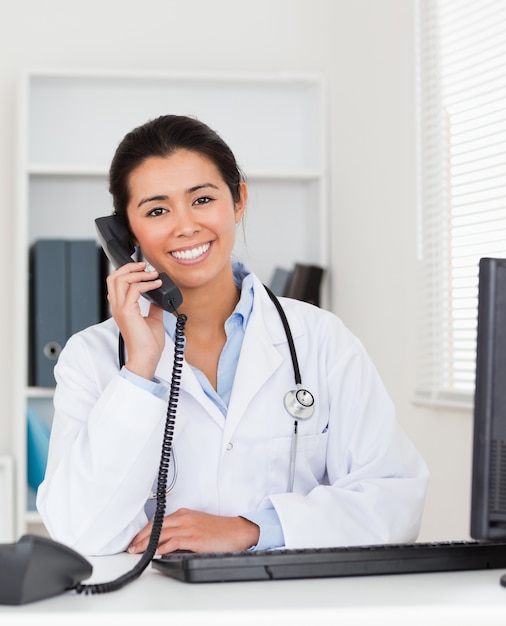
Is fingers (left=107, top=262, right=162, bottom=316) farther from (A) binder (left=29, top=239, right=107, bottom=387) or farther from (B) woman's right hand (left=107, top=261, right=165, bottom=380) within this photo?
(A) binder (left=29, top=239, right=107, bottom=387)

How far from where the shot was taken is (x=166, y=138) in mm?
2008

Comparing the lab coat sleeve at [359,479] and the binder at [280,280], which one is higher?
the binder at [280,280]

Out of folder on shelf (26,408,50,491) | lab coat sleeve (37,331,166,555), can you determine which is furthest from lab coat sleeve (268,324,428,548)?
folder on shelf (26,408,50,491)

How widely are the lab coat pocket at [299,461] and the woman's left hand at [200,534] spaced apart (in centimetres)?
20

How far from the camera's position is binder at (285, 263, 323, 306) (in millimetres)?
3480

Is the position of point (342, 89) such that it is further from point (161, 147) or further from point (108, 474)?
point (108, 474)

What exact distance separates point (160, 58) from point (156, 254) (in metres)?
2.01

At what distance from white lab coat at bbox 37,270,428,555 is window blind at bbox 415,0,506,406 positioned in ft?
3.07

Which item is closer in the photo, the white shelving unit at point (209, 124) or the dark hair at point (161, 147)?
the dark hair at point (161, 147)

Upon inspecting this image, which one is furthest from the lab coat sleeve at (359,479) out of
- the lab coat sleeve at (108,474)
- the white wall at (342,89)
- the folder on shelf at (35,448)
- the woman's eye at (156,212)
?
the folder on shelf at (35,448)

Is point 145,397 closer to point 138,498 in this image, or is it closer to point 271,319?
point 138,498

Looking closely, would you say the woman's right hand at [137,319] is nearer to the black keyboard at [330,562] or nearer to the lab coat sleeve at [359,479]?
the lab coat sleeve at [359,479]

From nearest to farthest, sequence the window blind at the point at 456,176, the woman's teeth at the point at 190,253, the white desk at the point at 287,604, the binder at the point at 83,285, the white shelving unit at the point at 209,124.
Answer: the white desk at the point at 287,604 → the woman's teeth at the point at 190,253 → the window blind at the point at 456,176 → the binder at the point at 83,285 → the white shelving unit at the point at 209,124

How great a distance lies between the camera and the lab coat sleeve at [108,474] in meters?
1.61
